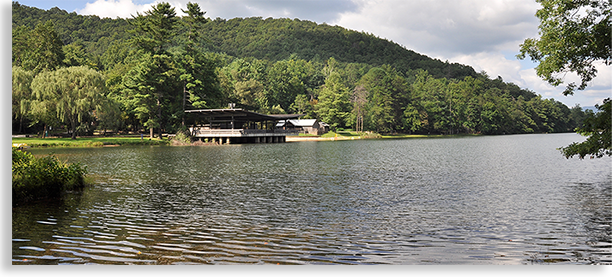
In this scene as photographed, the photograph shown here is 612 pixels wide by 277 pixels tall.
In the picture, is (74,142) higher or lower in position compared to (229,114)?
lower

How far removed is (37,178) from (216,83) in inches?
2551

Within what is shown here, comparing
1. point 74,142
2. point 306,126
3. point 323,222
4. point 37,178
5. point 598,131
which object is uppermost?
point 306,126

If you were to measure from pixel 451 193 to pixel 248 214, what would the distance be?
8.51 metres

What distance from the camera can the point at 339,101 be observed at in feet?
308

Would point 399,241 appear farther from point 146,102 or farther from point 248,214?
point 146,102

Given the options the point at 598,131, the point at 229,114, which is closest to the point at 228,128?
the point at 229,114

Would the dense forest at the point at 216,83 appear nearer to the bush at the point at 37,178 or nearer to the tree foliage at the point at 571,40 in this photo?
the bush at the point at 37,178

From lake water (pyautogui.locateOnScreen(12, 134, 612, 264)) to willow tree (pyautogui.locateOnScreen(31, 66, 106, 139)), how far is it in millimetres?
33668

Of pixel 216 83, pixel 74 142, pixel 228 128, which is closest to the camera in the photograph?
pixel 74 142

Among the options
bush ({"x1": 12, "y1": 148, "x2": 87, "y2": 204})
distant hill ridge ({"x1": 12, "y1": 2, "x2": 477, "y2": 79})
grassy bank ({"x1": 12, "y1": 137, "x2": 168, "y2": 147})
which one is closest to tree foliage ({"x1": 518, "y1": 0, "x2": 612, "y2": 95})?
bush ({"x1": 12, "y1": 148, "x2": 87, "y2": 204})

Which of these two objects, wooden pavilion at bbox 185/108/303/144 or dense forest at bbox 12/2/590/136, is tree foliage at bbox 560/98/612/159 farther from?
wooden pavilion at bbox 185/108/303/144

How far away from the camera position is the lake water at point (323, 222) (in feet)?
26.0

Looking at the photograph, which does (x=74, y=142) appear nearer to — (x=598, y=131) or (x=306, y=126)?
(x=598, y=131)

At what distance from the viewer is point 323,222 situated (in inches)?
440
